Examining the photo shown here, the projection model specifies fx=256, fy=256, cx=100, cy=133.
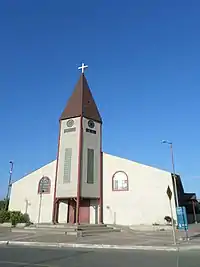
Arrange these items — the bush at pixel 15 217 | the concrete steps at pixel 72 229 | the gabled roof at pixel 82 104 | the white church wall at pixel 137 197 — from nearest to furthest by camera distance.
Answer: the concrete steps at pixel 72 229, the white church wall at pixel 137 197, the bush at pixel 15 217, the gabled roof at pixel 82 104

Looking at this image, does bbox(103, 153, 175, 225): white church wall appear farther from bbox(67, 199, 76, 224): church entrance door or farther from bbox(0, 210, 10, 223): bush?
bbox(0, 210, 10, 223): bush

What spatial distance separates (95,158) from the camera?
29953 millimetres

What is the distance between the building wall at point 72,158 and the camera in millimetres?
27728

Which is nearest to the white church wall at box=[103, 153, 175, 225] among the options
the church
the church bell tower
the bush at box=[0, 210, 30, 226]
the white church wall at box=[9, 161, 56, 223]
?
the church

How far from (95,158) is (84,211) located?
6073mm

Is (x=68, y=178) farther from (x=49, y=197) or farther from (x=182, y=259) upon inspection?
(x=182, y=259)

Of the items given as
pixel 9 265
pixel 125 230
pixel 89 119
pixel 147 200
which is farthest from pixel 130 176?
pixel 9 265

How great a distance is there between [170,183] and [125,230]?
6.69 m

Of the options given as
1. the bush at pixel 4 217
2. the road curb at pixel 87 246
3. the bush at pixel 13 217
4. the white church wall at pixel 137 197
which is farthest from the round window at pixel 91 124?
the road curb at pixel 87 246

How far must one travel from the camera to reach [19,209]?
32281 millimetres

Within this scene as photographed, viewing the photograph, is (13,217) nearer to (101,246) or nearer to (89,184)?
(89,184)

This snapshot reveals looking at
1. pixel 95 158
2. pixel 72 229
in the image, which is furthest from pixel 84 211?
pixel 95 158

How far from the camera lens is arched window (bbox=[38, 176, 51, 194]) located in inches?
1220

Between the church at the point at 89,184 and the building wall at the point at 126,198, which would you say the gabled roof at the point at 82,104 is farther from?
the building wall at the point at 126,198
